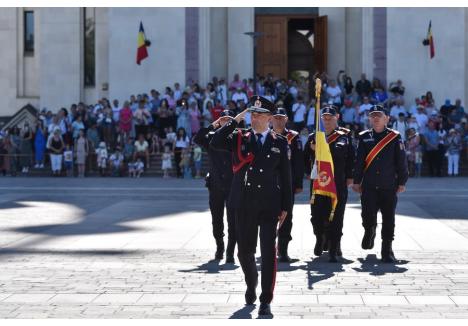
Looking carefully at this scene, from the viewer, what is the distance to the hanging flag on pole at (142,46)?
38.2 m

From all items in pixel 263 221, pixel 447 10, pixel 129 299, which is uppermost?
pixel 447 10

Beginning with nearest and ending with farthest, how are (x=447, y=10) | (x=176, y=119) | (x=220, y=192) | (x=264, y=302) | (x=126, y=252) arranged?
1. (x=264, y=302)
2. (x=220, y=192)
3. (x=126, y=252)
4. (x=176, y=119)
5. (x=447, y=10)

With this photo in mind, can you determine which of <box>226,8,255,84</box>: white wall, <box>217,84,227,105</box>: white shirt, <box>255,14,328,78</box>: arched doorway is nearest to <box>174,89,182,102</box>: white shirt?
<box>217,84,227,105</box>: white shirt

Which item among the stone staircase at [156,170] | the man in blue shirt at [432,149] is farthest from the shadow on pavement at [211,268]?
the stone staircase at [156,170]

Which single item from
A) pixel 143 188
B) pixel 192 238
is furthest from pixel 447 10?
pixel 192 238

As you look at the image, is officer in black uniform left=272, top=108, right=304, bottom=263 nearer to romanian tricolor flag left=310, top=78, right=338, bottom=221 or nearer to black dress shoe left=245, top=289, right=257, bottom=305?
romanian tricolor flag left=310, top=78, right=338, bottom=221

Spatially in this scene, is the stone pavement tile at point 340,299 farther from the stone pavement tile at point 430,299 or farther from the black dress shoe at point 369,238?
the black dress shoe at point 369,238

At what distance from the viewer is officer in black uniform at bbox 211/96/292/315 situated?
959 centimetres

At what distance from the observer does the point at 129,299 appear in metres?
10.1

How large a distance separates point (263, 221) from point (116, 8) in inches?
1174

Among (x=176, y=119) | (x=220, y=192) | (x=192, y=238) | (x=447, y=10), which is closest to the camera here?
(x=220, y=192)

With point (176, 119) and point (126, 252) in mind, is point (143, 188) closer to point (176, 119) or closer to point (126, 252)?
point (176, 119)

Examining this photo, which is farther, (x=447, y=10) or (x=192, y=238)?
(x=447, y=10)

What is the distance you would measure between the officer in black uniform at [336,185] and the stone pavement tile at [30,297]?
4123mm
